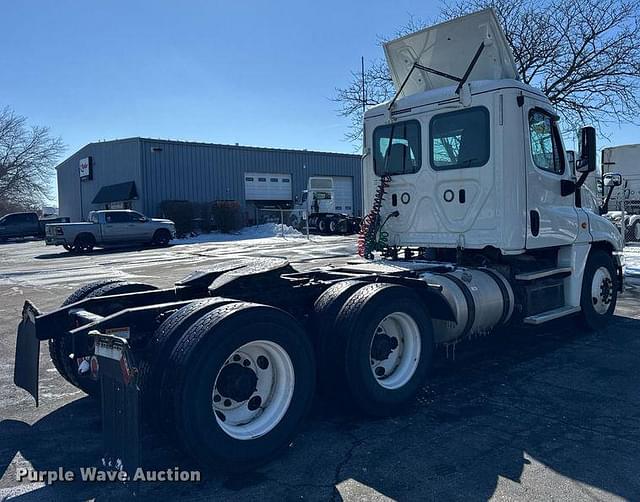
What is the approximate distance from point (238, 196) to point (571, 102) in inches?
1153

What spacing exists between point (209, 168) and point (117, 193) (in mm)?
6617

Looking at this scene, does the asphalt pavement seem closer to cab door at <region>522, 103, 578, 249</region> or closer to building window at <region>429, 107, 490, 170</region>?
cab door at <region>522, 103, 578, 249</region>

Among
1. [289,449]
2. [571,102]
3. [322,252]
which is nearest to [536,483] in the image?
[289,449]

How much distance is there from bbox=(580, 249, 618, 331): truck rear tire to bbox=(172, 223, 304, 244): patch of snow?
25.7 metres

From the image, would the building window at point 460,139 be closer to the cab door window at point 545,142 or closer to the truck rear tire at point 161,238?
the cab door window at point 545,142

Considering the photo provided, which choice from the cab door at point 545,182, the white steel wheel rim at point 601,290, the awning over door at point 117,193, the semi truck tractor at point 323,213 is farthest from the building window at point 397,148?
the awning over door at point 117,193

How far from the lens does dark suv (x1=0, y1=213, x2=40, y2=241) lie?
37719 mm

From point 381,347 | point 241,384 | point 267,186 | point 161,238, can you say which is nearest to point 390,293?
point 381,347

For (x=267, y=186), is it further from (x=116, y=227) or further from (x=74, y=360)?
(x=74, y=360)

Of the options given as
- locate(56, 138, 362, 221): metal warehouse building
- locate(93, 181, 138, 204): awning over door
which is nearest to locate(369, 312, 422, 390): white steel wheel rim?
locate(56, 138, 362, 221): metal warehouse building

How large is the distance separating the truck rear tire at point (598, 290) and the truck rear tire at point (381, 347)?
3.48m

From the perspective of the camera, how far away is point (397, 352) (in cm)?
482

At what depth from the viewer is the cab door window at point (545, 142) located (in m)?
6.50

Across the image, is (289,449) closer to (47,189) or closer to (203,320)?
(203,320)
